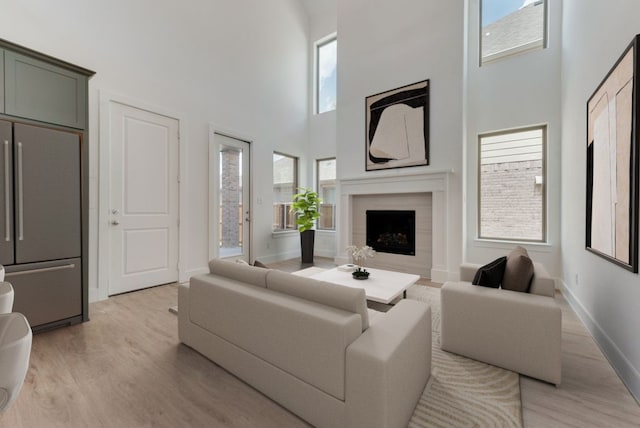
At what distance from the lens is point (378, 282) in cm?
303

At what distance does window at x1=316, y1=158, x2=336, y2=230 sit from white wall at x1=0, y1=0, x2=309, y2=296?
0.66 meters

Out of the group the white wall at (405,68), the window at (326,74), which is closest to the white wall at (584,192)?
the white wall at (405,68)

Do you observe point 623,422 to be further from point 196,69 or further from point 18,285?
point 196,69

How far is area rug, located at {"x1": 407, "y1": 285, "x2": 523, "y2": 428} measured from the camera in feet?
4.77

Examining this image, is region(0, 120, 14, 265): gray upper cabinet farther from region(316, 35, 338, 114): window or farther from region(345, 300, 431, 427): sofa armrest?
region(316, 35, 338, 114): window

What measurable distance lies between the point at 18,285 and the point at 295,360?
2481 millimetres

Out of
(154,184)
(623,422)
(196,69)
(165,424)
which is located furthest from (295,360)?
(196,69)

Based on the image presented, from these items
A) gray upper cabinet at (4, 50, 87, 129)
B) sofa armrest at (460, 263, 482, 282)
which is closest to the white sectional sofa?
sofa armrest at (460, 263, 482, 282)

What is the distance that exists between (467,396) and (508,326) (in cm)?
54

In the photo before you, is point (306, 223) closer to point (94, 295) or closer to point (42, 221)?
point (94, 295)

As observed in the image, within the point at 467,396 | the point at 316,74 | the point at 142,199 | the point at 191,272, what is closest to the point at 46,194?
the point at 142,199

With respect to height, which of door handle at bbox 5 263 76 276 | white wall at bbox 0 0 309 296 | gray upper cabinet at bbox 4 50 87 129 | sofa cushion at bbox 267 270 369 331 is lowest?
door handle at bbox 5 263 76 276

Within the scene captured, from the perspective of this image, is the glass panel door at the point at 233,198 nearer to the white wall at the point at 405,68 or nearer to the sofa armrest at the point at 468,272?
the white wall at the point at 405,68

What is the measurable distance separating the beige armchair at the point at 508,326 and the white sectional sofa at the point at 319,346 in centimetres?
47
